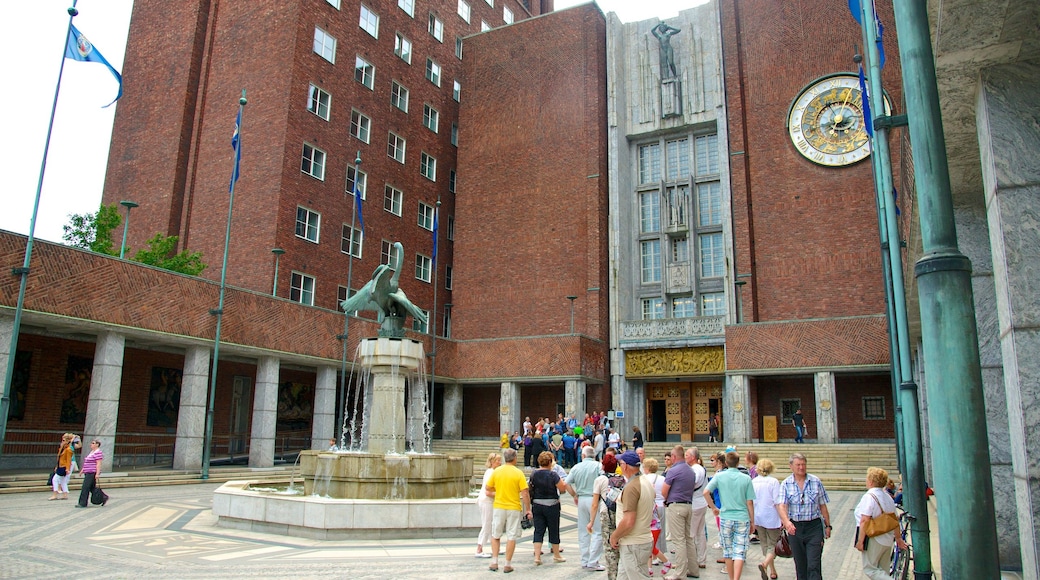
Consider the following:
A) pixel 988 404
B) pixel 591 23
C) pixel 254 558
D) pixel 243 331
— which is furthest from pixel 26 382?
pixel 591 23

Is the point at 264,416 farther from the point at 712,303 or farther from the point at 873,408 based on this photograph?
the point at 873,408

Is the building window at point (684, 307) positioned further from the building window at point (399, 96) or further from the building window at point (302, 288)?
the building window at point (399, 96)

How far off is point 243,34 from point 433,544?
110 ft

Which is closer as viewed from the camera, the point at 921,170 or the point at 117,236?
the point at 921,170

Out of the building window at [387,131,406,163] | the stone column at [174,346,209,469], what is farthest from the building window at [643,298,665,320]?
the stone column at [174,346,209,469]

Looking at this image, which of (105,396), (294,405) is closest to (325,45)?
(294,405)

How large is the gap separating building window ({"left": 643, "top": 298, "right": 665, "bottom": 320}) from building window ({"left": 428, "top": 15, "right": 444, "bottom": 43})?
70.9ft

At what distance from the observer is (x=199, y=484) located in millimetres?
21922

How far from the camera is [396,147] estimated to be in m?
42.1

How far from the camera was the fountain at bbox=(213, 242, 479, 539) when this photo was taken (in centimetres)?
1234

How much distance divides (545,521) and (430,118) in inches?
1498

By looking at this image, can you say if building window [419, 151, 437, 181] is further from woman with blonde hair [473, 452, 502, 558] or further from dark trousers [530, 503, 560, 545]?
dark trousers [530, 503, 560, 545]

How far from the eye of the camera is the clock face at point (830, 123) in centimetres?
3531

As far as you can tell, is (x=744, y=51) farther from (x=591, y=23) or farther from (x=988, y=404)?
(x=988, y=404)
